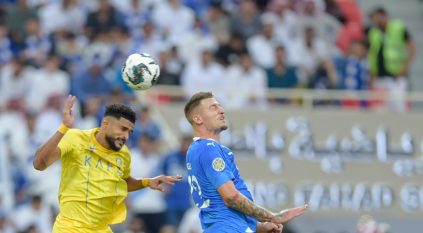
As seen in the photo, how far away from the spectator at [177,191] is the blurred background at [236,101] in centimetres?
2

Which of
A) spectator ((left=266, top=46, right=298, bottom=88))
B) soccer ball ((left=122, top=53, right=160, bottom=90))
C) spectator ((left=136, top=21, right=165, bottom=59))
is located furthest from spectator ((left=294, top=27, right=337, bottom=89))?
soccer ball ((left=122, top=53, right=160, bottom=90))

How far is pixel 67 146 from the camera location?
1290 cm

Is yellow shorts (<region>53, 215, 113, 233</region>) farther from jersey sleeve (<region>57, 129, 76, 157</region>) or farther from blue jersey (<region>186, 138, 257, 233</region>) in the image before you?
blue jersey (<region>186, 138, 257, 233</region>)

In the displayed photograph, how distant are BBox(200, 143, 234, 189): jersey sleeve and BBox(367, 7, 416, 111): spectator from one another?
1186cm

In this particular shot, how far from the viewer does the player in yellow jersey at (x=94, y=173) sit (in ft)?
42.7

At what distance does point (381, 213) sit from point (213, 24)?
A: 458cm

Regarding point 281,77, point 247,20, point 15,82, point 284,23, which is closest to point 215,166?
point 15,82

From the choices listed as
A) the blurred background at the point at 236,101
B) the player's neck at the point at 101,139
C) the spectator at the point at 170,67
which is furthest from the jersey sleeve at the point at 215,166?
the spectator at the point at 170,67

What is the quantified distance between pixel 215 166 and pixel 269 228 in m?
0.88

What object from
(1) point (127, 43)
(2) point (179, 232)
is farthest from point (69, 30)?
→ (2) point (179, 232)

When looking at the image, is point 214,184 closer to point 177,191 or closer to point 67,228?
point 67,228

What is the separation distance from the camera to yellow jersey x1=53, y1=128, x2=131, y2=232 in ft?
42.8

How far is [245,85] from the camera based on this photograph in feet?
75.3

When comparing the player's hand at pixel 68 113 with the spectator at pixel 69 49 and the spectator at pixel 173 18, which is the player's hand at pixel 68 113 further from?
the spectator at pixel 173 18
